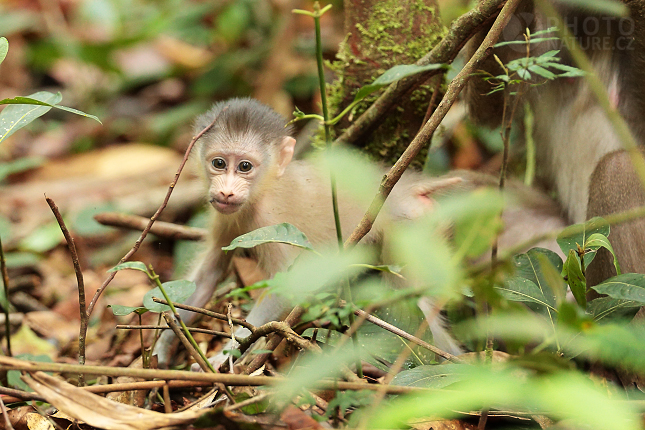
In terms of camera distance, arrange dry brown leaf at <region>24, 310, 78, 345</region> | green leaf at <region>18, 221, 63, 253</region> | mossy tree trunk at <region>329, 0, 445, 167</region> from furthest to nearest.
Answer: green leaf at <region>18, 221, 63, 253</region>, dry brown leaf at <region>24, 310, 78, 345</region>, mossy tree trunk at <region>329, 0, 445, 167</region>

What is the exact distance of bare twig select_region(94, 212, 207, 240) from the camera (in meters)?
4.47

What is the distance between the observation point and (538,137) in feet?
14.4

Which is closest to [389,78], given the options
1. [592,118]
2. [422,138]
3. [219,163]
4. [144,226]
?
[422,138]

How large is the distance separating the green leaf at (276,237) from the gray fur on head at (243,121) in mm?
1450

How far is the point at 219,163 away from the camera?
12.6ft

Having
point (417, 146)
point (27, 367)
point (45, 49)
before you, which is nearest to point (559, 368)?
point (417, 146)

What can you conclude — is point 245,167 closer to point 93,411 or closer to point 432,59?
point 432,59

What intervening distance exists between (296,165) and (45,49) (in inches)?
301

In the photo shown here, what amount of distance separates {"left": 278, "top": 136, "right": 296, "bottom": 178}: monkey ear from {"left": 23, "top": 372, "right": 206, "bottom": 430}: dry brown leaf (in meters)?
2.11

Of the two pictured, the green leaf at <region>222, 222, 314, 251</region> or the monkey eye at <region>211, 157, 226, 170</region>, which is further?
the monkey eye at <region>211, 157, 226, 170</region>

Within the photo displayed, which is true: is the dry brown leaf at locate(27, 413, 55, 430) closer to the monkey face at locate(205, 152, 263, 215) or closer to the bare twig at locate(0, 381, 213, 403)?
the bare twig at locate(0, 381, 213, 403)

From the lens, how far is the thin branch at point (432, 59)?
3.19m

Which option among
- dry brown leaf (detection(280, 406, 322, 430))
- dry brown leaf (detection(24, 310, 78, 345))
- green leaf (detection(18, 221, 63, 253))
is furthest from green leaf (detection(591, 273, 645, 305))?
green leaf (detection(18, 221, 63, 253))

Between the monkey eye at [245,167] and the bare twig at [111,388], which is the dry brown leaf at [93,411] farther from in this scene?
the monkey eye at [245,167]
